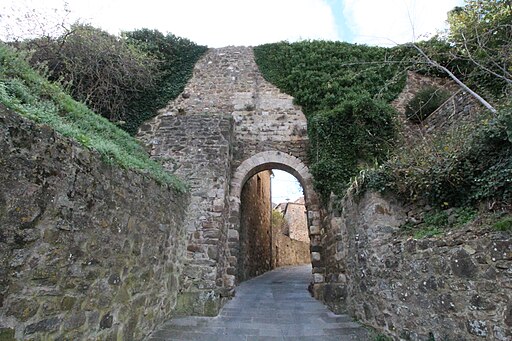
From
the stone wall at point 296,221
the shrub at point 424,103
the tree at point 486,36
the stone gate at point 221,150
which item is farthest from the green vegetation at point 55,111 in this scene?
the stone wall at point 296,221

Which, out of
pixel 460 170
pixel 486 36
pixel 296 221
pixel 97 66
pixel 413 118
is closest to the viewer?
pixel 460 170

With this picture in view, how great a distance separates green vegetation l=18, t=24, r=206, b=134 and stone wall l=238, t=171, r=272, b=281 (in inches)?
166

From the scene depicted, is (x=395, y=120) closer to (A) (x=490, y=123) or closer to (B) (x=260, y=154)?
(B) (x=260, y=154)

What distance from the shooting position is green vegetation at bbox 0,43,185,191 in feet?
7.80

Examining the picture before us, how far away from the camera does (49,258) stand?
7.02 feet

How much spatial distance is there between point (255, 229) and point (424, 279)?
27.9 ft

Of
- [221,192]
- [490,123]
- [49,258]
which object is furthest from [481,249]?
[221,192]

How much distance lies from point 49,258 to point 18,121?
1024 millimetres

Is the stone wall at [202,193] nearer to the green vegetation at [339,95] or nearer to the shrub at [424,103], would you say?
the green vegetation at [339,95]

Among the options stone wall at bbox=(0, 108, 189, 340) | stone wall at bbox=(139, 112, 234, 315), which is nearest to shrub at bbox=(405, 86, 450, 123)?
stone wall at bbox=(139, 112, 234, 315)

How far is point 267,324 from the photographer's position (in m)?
4.46

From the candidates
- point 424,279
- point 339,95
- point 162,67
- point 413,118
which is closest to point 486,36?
point 413,118

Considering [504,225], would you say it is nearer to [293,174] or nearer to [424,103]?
[293,174]

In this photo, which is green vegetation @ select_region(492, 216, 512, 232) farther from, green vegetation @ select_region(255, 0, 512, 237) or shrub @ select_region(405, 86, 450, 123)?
shrub @ select_region(405, 86, 450, 123)
